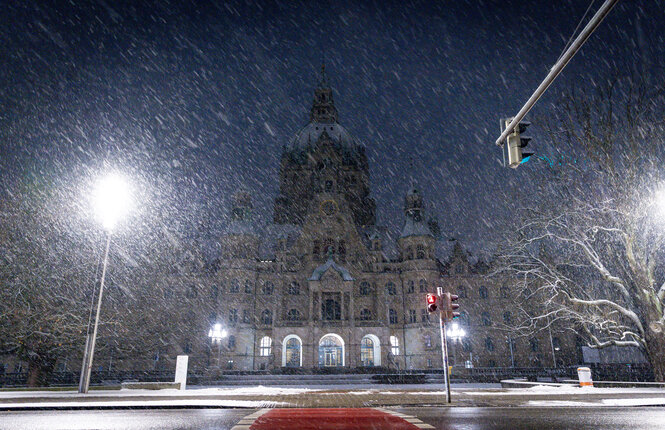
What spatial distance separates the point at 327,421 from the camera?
1027 centimetres

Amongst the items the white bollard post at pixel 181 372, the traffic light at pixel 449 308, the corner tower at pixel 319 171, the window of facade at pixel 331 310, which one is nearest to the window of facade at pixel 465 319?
the window of facade at pixel 331 310

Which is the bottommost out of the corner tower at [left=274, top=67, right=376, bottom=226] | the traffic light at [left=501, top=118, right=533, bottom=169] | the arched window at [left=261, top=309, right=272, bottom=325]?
the traffic light at [left=501, top=118, right=533, bottom=169]

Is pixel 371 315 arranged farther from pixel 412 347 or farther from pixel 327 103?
pixel 327 103

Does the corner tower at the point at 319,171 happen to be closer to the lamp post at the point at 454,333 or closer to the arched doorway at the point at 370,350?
the arched doorway at the point at 370,350

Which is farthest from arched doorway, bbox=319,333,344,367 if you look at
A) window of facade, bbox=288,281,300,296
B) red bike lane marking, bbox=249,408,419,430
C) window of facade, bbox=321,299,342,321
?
red bike lane marking, bbox=249,408,419,430

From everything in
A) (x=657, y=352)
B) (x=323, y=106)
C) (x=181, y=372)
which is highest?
(x=323, y=106)

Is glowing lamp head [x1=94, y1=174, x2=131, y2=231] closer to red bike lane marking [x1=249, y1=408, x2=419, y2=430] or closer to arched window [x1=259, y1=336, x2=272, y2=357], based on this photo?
red bike lane marking [x1=249, y1=408, x2=419, y2=430]

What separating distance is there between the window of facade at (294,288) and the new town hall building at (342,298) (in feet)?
0.40

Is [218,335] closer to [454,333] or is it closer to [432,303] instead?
[454,333]

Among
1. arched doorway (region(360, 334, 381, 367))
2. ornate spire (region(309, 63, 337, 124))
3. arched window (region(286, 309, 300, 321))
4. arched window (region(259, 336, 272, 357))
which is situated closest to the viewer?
arched doorway (region(360, 334, 381, 367))

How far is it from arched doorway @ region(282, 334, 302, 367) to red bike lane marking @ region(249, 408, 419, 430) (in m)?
40.4

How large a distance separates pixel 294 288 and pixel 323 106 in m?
42.4

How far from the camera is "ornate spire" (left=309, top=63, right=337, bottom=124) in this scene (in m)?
85.6

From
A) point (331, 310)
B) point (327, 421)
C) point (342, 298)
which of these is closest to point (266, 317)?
point (331, 310)
